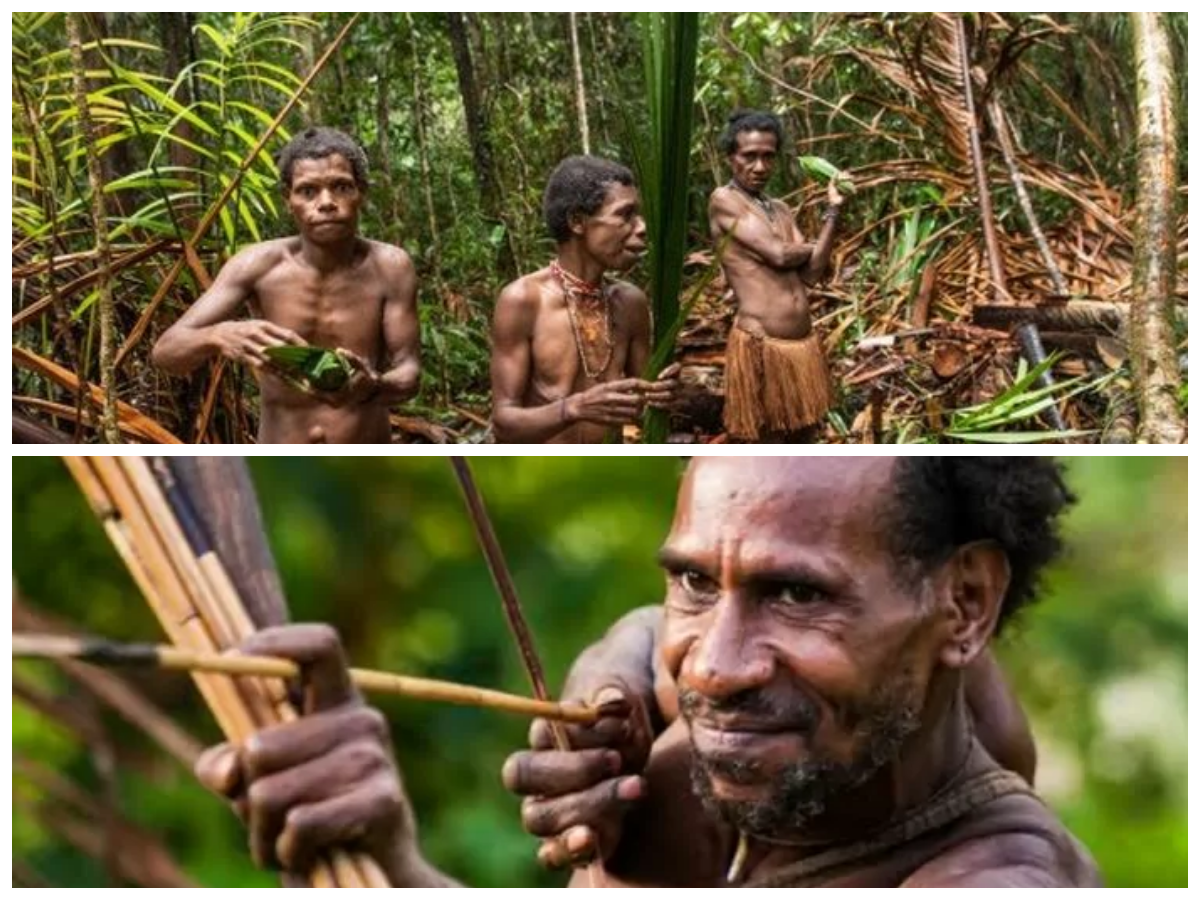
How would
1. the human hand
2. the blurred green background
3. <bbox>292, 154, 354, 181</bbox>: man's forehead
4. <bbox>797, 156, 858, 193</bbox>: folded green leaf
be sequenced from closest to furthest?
the human hand → the blurred green background → <bbox>292, 154, 354, 181</bbox>: man's forehead → <bbox>797, 156, 858, 193</bbox>: folded green leaf

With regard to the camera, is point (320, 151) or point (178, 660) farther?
point (320, 151)

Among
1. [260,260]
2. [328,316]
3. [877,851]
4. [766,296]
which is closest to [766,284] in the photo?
[766,296]

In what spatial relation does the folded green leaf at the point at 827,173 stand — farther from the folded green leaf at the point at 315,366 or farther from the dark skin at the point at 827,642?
the dark skin at the point at 827,642

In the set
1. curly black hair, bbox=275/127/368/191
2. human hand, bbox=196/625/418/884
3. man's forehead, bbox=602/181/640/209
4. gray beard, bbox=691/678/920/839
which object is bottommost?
gray beard, bbox=691/678/920/839

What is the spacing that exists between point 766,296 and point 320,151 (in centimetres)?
92

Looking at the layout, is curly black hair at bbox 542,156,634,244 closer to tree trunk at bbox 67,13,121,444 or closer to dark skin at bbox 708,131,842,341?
dark skin at bbox 708,131,842,341

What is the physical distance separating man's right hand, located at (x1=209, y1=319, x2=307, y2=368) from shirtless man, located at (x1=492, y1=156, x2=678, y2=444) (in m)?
0.39

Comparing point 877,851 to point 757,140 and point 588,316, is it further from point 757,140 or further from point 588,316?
point 757,140

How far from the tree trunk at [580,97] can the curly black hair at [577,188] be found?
0.49 ft

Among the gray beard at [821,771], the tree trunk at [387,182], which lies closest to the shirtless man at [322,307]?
the tree trunk at [387,182]

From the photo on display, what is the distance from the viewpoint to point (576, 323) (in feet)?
11.8

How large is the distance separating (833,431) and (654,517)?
66 cm

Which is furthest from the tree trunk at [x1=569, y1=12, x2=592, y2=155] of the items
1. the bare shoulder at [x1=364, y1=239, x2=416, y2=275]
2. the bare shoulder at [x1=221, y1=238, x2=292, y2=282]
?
the bare shoulder at [x1=221, y1=238, x2=292, y2=282]

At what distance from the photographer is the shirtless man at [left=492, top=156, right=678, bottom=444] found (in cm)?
359
